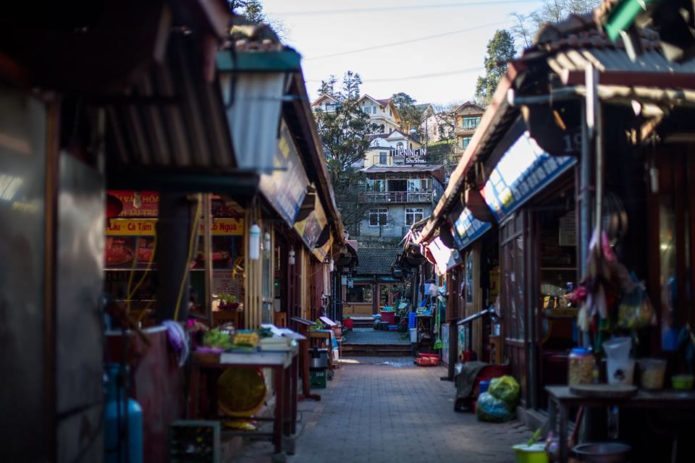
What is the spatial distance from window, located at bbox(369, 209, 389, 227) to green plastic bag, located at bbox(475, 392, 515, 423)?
→ 56130mm

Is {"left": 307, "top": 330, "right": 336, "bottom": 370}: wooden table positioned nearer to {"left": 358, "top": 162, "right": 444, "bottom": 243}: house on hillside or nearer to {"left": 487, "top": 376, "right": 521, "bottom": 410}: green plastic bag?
{"left": 487, "top": 376, "right": 521, "bottom": 410}: green plastic bag

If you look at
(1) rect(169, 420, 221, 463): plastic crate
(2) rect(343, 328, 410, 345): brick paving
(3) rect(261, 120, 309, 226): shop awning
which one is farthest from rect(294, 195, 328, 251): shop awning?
(2) rect(343, 328, 410, 345): brick paving

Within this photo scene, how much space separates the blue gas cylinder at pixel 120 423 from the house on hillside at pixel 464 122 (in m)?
67.6

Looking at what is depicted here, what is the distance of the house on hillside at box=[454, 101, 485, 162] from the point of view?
75.4m

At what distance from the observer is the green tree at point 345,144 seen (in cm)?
4869

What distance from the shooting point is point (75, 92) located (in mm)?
4812

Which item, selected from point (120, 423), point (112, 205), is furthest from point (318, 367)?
point (120, 423)

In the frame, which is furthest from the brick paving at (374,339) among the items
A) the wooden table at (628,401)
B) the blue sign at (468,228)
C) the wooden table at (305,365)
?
the wooden table at (628,401)

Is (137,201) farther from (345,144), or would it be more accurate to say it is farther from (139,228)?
(345,144)

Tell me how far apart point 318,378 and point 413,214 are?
171 feet

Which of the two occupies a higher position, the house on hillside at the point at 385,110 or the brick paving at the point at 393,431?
the house on hillside at the point at 385,110

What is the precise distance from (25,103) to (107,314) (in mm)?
2176

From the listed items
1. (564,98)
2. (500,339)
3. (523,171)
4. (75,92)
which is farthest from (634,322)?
(500,339)

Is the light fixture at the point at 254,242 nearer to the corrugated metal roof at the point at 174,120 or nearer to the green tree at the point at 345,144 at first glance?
the corrugated metal roof at the point at 174,120
